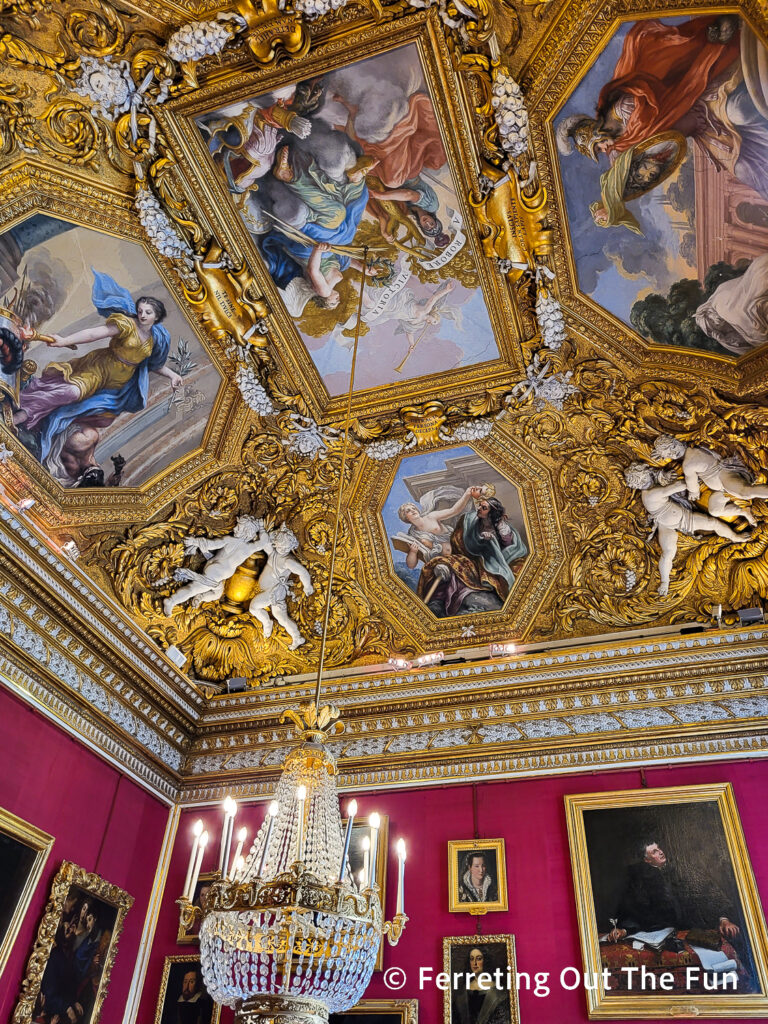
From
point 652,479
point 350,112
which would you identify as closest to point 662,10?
point 350,112

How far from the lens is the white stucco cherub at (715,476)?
8.08 metres

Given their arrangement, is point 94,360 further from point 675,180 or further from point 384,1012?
point 384,1012

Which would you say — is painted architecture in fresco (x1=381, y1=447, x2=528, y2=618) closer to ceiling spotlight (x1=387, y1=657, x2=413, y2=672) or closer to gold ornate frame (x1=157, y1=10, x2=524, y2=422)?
ceiling spotlight (x1=387, y1=657, x2=413, y2=672)

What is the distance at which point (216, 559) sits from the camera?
30.9ft

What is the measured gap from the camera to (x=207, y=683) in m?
10.2

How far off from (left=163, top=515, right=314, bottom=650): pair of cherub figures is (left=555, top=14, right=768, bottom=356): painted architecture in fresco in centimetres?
467

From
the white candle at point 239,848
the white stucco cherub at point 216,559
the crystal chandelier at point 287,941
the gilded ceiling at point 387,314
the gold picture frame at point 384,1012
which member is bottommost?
the crystal chandelier at point 287,941

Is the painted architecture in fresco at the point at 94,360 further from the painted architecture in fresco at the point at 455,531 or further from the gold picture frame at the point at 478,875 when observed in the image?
the gold picture frame at the point at 478,875

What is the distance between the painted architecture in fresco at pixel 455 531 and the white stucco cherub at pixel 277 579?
119 cm

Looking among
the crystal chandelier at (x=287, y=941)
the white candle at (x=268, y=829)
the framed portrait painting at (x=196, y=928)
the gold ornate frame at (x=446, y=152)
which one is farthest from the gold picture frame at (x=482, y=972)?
the gold ornate frame at (x=446, y=152)

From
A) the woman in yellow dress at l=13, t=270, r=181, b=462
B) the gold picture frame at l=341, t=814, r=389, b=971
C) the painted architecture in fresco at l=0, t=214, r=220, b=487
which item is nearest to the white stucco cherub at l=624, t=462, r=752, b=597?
the gold picture frame at l=341, t=814, r=389, b=971

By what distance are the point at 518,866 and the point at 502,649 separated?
2.45 m

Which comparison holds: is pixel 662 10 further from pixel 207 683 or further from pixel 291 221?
pixel 207 683

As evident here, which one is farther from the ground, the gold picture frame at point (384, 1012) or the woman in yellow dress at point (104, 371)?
the woman in yellow dress at point (104, 371)
